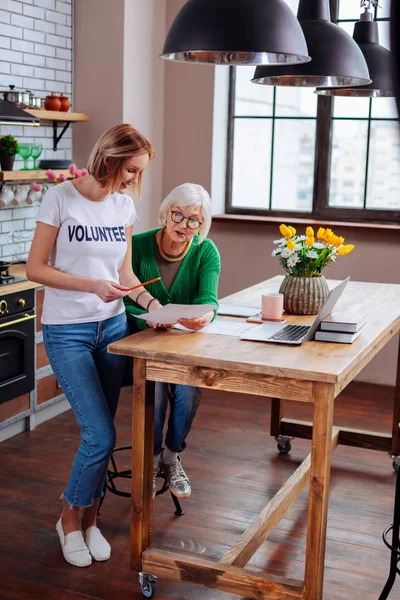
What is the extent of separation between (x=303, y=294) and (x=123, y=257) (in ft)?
2.55

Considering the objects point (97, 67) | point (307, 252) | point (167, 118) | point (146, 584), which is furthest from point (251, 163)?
point (146, 584)

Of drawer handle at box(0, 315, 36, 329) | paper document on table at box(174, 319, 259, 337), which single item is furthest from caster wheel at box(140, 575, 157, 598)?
drawer handle at box(0, 315, 36, 329)

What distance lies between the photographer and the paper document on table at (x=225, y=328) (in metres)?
2.62

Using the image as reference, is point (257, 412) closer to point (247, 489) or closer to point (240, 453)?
point (240, 453)

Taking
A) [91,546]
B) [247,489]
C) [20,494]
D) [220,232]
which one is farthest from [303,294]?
[220,232]

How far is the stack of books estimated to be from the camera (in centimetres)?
254

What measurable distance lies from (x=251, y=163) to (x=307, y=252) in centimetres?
286

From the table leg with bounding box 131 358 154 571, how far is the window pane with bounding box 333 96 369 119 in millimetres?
3534

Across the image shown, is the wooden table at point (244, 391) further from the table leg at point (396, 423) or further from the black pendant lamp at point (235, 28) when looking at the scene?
the table leg at point (396, 423)

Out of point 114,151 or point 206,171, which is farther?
point 206,171

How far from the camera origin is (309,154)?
5508 millimetres

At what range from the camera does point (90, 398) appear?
2488 mm

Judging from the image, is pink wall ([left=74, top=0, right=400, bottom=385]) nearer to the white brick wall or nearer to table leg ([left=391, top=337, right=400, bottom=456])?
the white brick wall

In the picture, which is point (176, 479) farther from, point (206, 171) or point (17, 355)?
point (206, 171)
